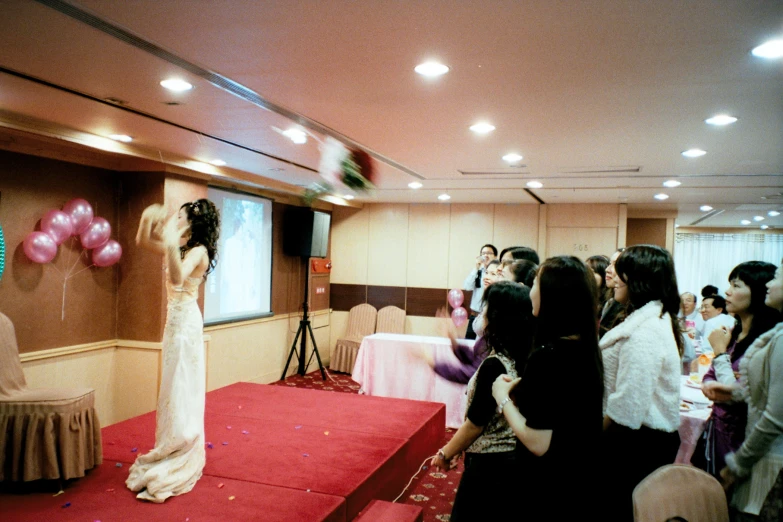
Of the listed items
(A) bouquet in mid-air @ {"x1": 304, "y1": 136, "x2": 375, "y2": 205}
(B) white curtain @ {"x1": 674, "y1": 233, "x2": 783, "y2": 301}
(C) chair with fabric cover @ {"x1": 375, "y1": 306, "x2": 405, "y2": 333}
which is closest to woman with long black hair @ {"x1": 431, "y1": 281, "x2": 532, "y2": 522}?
(A) bouquet in mid-air @ {"x1": 304, "y1": 136, "x2": 375, "y2": 205}

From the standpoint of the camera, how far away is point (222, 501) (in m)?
2.98

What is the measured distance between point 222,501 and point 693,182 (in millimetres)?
5157

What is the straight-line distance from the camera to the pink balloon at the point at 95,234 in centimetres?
475

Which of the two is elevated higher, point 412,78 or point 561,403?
point 412,78

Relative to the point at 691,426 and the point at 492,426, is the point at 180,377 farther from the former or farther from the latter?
the point at 691,426

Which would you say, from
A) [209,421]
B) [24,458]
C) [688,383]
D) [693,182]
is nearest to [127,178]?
[209,421]

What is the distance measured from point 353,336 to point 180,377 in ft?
18.4

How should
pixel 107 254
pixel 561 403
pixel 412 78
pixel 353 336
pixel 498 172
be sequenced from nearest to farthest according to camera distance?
pixel 561 403
pixel 412 78
pixel 107 254
pixel 498 172
pixel 353 336

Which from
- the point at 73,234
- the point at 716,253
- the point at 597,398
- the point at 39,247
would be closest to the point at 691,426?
the point at 597,398

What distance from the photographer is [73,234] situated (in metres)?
4.81

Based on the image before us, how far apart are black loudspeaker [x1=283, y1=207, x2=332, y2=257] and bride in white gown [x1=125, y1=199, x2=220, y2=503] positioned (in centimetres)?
450

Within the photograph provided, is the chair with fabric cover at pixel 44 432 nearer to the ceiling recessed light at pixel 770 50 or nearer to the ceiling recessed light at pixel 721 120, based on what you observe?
the ceiling recessed light at pixel 770 50

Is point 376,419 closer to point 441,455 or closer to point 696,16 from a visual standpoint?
point 441,455

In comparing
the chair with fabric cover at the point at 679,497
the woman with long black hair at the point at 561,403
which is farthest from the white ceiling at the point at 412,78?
the chair with fabric cover at the point at 679,497
